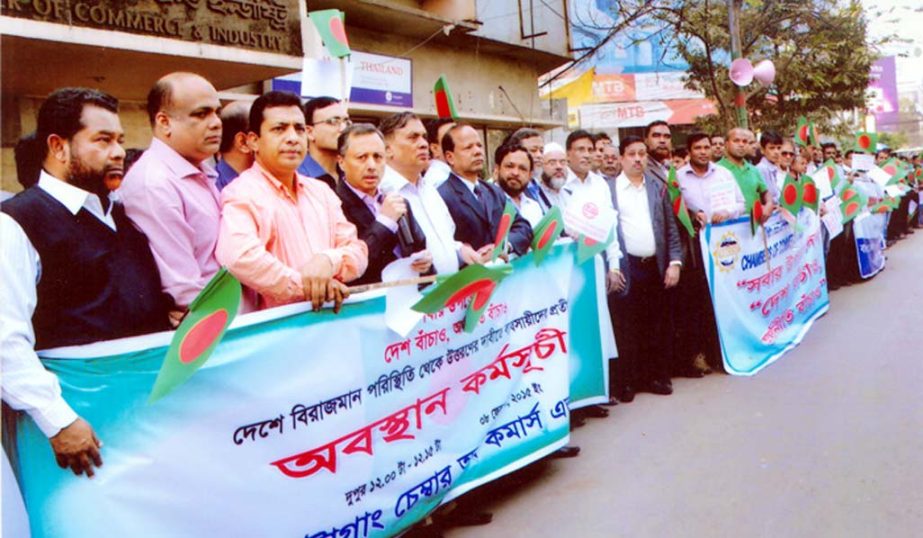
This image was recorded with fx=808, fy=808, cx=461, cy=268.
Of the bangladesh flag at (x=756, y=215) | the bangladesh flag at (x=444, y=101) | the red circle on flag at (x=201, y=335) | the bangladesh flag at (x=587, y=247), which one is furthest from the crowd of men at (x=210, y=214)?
the bangladesh flag at (x=756, y=215)

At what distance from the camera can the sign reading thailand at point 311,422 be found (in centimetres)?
223

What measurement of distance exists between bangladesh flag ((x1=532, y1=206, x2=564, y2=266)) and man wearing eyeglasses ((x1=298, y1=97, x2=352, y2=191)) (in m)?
1.07

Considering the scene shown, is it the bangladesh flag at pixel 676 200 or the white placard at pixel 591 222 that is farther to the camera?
the bangladesh flag at pixel 676 200

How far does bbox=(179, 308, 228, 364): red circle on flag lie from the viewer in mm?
2289

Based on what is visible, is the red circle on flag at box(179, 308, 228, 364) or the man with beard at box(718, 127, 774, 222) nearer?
the red circle on flag at box(179, 308, 228, 364)

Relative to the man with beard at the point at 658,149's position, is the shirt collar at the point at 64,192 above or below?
below

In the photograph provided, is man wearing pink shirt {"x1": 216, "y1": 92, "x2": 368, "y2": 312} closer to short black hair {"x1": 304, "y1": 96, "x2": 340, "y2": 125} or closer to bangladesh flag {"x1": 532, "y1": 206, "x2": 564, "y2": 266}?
short black hair {"x1": 304, "y1": 96, "x2": 340, "y2": 125}

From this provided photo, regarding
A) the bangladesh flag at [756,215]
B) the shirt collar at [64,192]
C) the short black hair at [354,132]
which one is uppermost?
the short black hair at [354,132]

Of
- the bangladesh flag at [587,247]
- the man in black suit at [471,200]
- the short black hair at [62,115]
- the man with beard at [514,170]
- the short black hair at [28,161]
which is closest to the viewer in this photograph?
the short black hair at [62,115]

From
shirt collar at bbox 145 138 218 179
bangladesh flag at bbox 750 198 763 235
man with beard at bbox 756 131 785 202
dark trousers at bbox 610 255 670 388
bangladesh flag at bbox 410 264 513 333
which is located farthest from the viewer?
man with beard at bbox 756 131 785 202

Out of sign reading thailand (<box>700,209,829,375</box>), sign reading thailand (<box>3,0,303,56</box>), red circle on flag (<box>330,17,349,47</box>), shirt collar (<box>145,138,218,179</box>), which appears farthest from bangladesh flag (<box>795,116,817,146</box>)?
shirt collar (<box>145,138,218,179</box>)

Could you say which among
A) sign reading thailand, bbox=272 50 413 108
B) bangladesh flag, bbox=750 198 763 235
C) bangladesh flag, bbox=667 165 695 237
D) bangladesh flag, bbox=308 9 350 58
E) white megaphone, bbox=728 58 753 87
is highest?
sign reading thailand, bbox=272 50 413 108

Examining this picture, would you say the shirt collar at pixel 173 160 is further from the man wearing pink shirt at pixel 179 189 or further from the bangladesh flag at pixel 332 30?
the bangladesh flag at pixel 332 30

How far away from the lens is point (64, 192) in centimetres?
243
